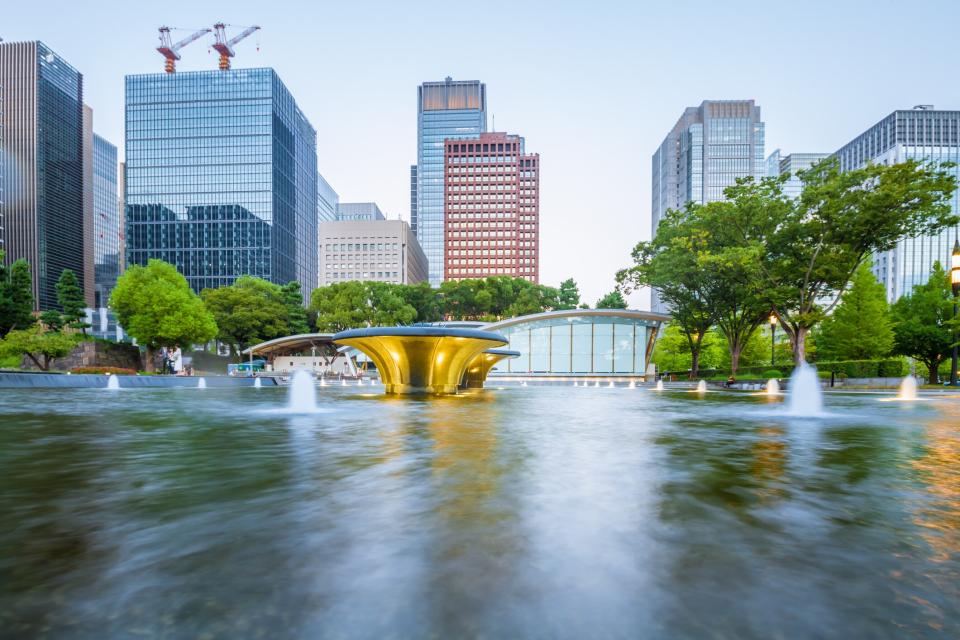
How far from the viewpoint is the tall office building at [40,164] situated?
365 feet

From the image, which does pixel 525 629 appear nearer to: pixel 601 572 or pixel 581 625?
pixel 581 625

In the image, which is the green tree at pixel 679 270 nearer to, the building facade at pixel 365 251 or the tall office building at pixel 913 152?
the building facade at pixel 365 251

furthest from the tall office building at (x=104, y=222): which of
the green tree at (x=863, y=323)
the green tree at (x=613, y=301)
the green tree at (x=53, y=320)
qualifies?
the green tree at (x=863, y=323)

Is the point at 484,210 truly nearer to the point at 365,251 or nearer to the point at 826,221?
the point at 365,251

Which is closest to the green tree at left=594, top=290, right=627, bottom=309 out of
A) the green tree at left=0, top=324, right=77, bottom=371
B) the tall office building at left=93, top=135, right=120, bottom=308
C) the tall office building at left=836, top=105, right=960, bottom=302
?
the green tree at left=0, top=324, right=77, bottom=371

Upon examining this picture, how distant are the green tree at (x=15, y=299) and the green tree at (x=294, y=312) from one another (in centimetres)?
2899

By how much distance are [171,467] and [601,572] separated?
4.74 metres

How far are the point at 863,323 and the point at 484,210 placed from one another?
125838 millimetres

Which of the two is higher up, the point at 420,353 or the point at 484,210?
the point at 484,210

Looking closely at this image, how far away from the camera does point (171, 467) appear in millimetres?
5352

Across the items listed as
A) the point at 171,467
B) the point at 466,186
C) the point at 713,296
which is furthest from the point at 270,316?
the point at 466,186

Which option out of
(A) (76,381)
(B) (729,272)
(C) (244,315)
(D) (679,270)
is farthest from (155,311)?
(B) (729,272)

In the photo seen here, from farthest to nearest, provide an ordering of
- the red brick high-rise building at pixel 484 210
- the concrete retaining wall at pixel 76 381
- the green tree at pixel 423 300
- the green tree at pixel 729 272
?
the red brick high-rise building at pixel 484 210 < the green tree at pixel 423 300 < the green tree at pixel 729 272 < the concrete retaining wall at pixel 76 381

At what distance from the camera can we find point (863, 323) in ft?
122
